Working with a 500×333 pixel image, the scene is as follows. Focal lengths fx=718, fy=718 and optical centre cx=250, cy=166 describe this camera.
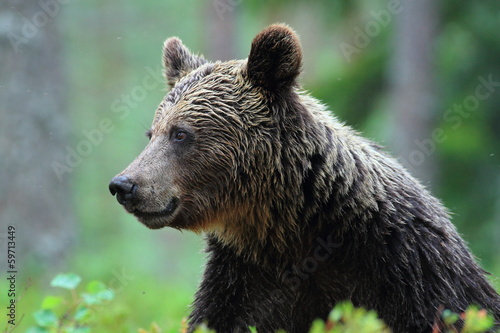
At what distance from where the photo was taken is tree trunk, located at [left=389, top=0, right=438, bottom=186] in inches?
473

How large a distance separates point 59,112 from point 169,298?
333 cm

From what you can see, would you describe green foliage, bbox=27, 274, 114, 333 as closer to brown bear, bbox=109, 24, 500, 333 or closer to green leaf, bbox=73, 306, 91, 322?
green leaf, bbox=73, 306, 91, 322

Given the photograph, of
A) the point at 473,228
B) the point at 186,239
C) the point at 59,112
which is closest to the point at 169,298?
the point at 59,112

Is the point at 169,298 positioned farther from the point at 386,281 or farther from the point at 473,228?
the point at 473,228

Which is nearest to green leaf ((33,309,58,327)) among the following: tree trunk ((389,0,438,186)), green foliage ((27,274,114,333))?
green foliage ((27,274,114,333))

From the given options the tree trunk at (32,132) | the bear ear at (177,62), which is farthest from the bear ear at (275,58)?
the tree trunk at (32,132)

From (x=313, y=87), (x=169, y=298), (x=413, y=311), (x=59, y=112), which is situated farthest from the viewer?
(x=313, y=87)

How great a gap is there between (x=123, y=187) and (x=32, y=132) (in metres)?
6.07

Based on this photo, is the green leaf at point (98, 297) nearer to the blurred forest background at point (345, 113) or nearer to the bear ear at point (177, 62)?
the bear ear at point (177, 62)

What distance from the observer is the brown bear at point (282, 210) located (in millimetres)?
Answer: 4645

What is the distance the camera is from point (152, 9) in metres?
30.0

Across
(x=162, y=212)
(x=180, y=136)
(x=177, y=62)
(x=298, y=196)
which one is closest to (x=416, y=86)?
(x=177, y=62)

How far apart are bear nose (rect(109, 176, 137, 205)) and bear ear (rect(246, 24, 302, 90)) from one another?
3.96ft

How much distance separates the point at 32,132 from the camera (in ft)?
32.7
